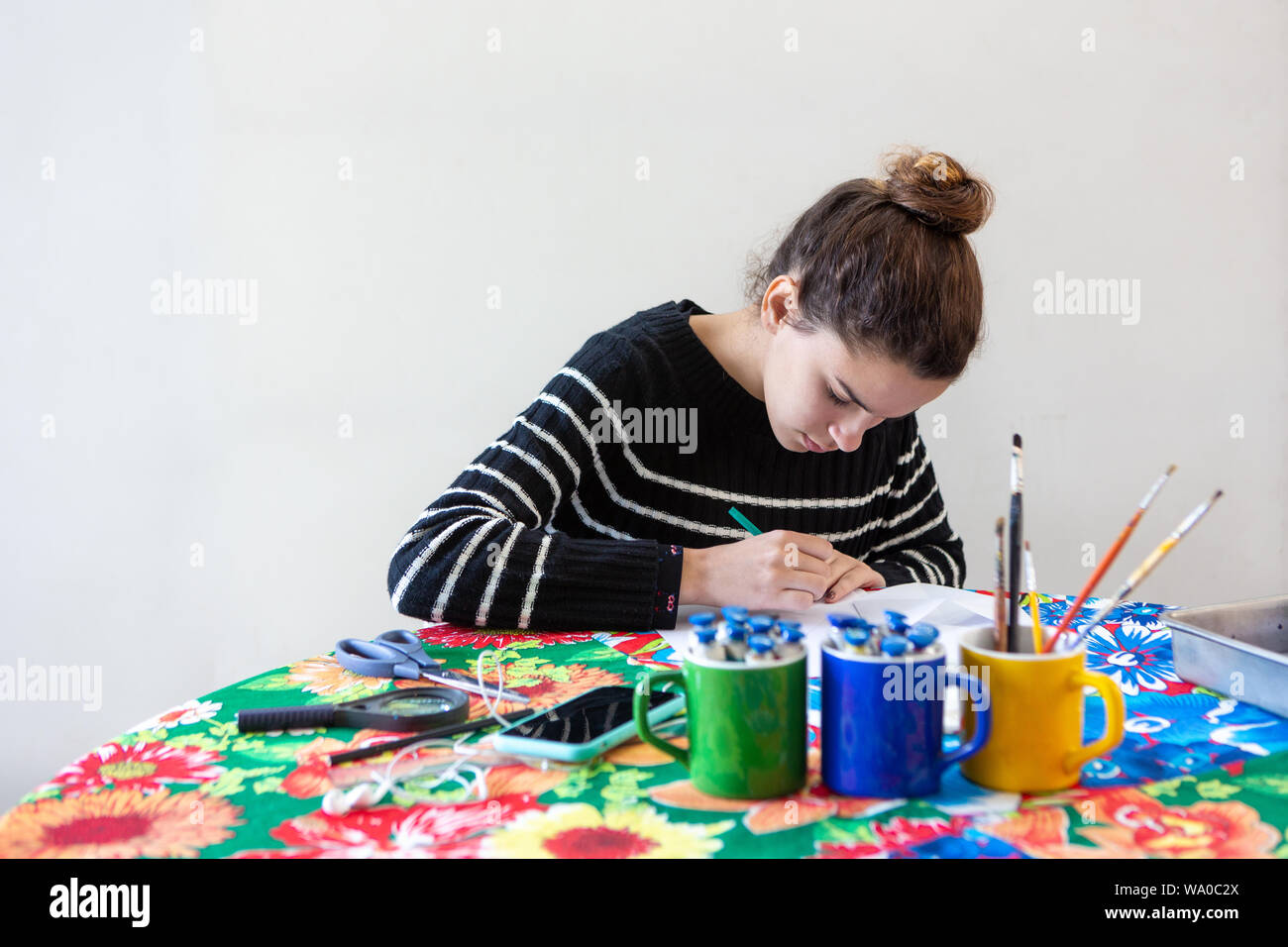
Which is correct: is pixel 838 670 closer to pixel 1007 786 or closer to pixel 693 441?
pixel 1007 786

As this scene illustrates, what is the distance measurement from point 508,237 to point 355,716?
1262mm

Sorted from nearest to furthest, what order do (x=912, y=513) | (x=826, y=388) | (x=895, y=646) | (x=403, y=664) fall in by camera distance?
(x=895, y=646) < (x=403, y=664) < (x=826, y=388) < (x=912, y=513)

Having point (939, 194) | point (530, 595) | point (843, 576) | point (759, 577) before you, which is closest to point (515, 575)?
point (530, 595)

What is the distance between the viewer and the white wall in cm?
179

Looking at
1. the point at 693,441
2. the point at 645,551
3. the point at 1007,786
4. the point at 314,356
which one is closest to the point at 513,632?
the point at 645,551

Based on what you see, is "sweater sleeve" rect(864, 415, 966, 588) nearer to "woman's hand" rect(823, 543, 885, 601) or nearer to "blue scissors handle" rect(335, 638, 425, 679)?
"woman's hand" rect(823, 543, 885, 601)

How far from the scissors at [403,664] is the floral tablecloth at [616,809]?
0.20 ft

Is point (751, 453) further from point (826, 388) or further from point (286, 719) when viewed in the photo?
point (286, 719)

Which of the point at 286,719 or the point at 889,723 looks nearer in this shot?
the point at 889,723

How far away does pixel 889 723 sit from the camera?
23.5 inches

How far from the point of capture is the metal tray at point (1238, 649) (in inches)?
29.9

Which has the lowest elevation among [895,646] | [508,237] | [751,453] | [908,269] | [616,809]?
[616,809]
